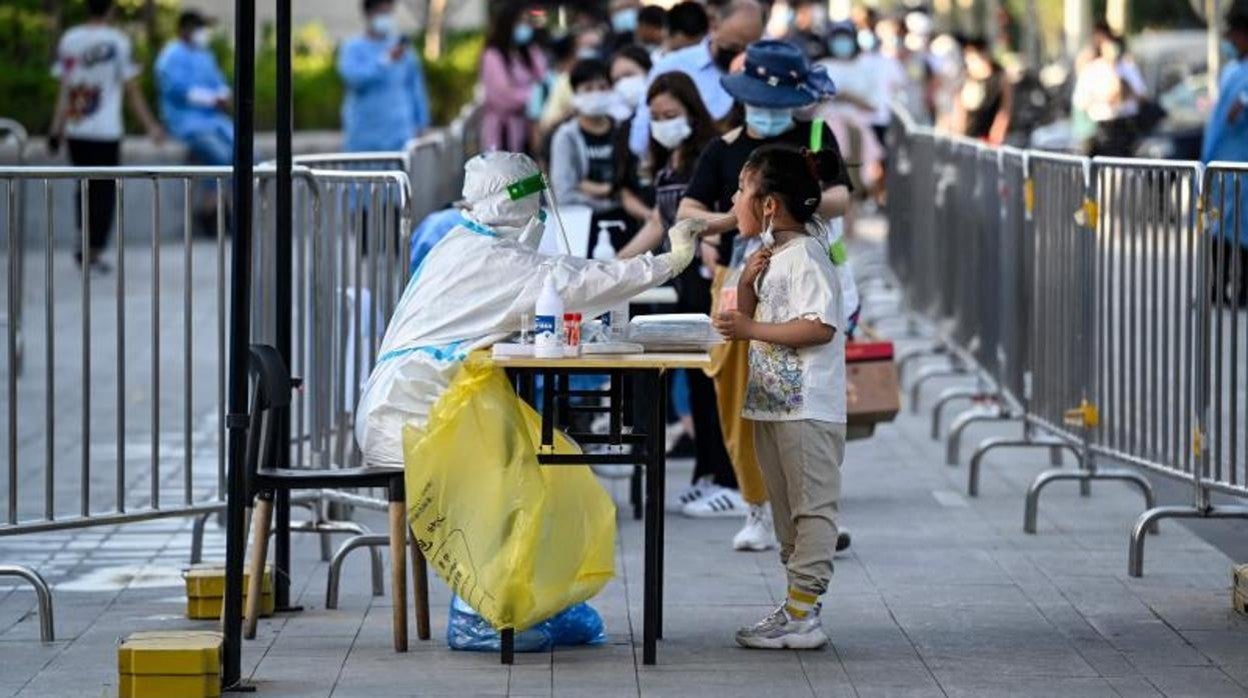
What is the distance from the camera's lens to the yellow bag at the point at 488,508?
7.41 meters

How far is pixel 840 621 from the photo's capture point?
329 inches

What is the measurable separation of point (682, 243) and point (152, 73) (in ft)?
67.4

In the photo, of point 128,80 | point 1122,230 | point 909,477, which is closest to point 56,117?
point 128,80

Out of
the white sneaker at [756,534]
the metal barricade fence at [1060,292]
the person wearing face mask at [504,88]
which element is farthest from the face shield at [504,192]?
the person wearing face mask at [504,88]

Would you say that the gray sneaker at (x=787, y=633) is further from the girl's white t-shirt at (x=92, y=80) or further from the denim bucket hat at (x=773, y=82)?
the girl's white t-shirt at (x=92, y=80)

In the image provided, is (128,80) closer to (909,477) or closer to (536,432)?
(909,477)

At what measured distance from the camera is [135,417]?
45.2 ft

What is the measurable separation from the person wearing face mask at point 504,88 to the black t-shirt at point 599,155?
25.6 feet

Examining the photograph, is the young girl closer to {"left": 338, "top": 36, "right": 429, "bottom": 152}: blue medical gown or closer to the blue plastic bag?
the blue plastic bag

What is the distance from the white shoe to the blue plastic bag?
2.74 m

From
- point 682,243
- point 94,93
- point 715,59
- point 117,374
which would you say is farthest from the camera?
point 94,93

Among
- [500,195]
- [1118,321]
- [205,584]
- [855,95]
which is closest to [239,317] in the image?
[500,195]

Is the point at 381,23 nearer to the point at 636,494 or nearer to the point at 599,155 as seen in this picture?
the point at 599,155

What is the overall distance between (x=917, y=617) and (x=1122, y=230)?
2248 mm
